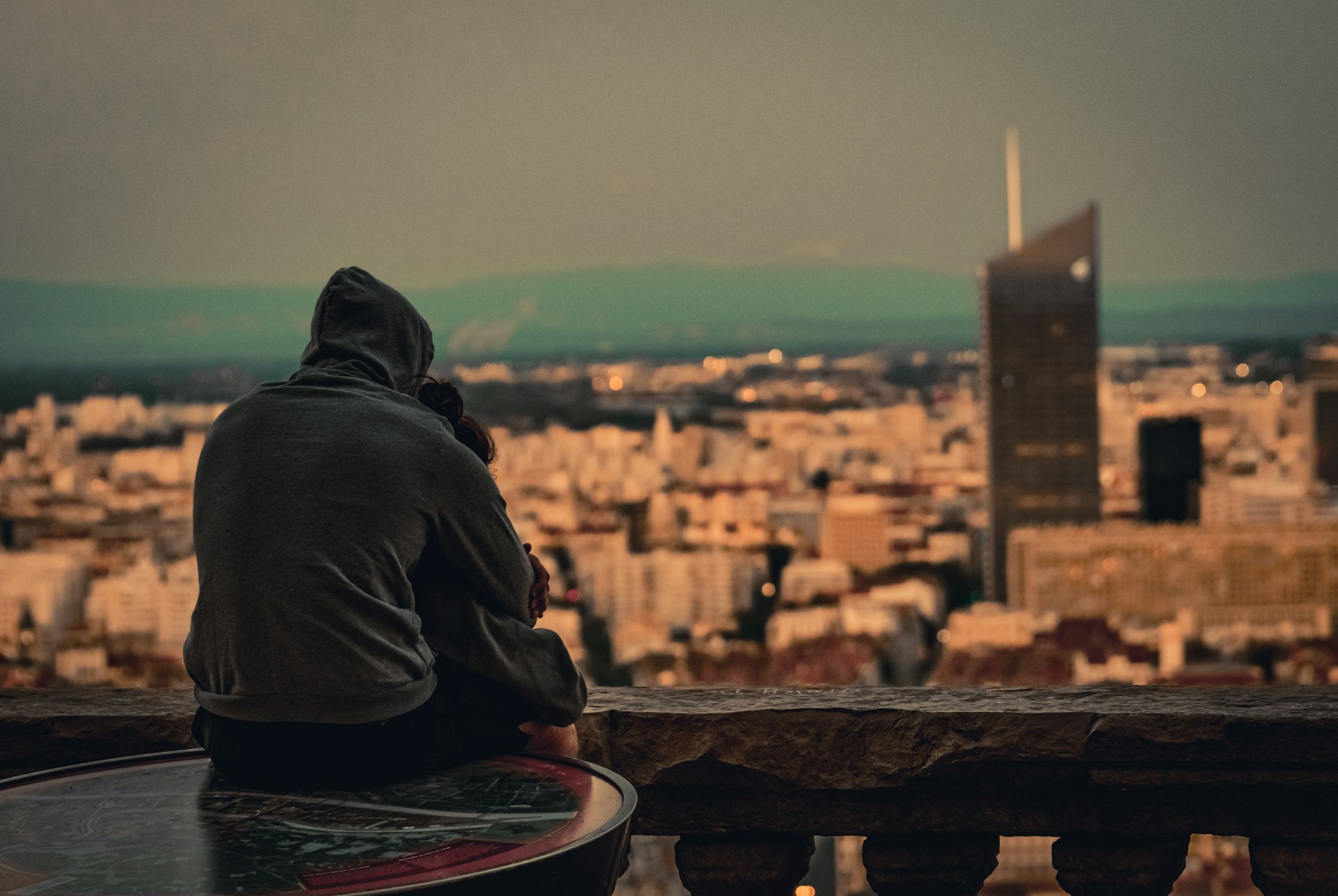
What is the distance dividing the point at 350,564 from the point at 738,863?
0.63 meters

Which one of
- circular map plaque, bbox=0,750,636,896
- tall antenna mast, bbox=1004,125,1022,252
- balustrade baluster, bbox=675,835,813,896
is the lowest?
balustrade baluster, bbox=675,835,813,896

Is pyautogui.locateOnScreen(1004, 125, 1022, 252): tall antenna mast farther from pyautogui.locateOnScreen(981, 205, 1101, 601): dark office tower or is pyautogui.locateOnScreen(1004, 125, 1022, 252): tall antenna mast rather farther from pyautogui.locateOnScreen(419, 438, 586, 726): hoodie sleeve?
pyautogui.locateOnScreen(419, 438, 586, 726): hoodie sleeve

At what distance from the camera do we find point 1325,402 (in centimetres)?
4038

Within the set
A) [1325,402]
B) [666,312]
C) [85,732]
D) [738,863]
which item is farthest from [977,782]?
[666,312]

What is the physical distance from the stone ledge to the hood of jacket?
48 centimetres

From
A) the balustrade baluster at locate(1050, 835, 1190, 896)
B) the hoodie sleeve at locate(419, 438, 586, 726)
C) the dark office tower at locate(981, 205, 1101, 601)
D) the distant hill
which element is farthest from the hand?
the dark office tower at locate(981, 205, 1101, 601)

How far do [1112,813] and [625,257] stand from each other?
45770 millimetres

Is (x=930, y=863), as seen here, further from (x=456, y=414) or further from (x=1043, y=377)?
(x=1043, y=377)

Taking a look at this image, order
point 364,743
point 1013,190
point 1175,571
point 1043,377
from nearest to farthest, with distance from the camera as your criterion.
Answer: point 364,743 < point 1175,571 < point 1043,377 < point 1013,190

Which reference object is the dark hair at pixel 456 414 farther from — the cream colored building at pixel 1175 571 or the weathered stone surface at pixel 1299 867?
the cream colored building at pixel 1175 571

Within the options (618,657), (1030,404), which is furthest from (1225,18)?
(618,657)

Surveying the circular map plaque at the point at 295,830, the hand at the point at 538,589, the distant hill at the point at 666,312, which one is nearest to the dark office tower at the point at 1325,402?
the distant hill at the point at 666,312

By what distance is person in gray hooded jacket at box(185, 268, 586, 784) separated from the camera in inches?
Result: 54.6

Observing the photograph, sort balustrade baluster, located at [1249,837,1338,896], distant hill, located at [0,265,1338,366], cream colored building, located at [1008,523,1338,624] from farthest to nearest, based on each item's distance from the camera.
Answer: cream colored building, located at [1008,523,1338,624] < distant hill, located at [0,265,1338,366] < balustrade baluster, located at [1249,837,1338,896]
